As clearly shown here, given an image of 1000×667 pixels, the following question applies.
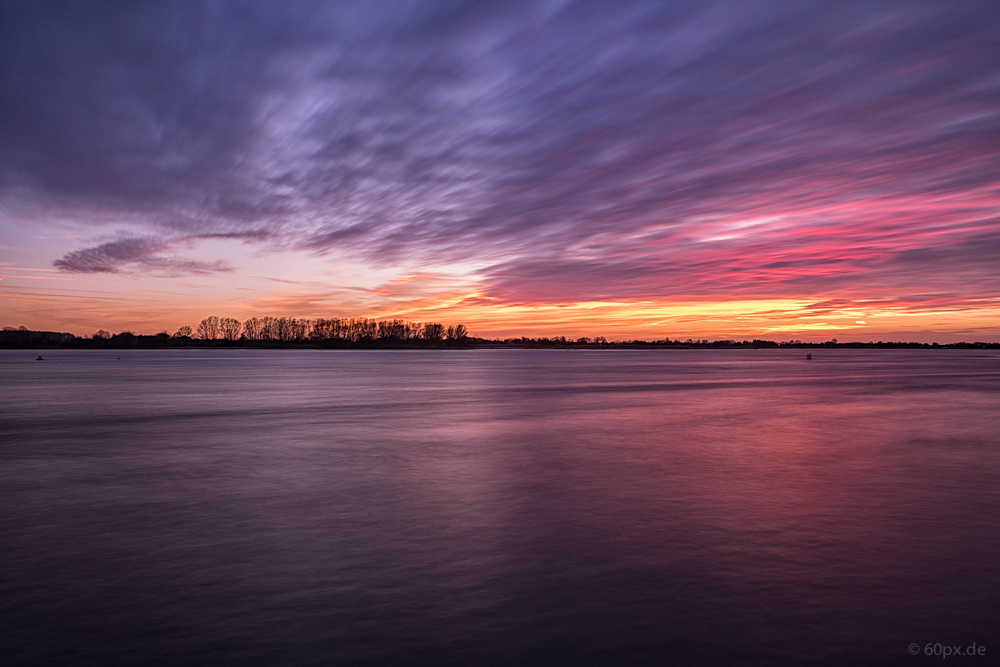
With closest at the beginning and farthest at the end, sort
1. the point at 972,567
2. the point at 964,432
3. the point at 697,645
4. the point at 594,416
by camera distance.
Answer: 1. the point at 697,645
2. the point at 972,567
3. the point at 964,432
4. the point at 594,416

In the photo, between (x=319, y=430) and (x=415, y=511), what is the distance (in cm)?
1082

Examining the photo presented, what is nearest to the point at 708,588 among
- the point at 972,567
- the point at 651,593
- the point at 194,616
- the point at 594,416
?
the point at 651,593

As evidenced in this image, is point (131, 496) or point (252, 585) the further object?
point (131, 496)

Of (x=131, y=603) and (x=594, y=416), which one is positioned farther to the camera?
(x=594, y=416)

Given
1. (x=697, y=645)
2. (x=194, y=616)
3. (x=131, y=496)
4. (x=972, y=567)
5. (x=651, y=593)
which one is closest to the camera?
(x=697, y=645)

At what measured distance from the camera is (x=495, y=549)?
802 centimetres

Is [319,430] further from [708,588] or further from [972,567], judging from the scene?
[972,567]

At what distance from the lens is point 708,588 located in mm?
6641

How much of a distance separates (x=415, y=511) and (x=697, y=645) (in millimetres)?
5406

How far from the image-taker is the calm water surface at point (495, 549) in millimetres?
5496

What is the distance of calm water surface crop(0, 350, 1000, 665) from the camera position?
5.50 meters

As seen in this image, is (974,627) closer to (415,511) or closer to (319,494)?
(415,511)

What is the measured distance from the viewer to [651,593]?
6512 millimetres

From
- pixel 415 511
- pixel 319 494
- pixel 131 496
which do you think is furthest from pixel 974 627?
pixel 131 496
